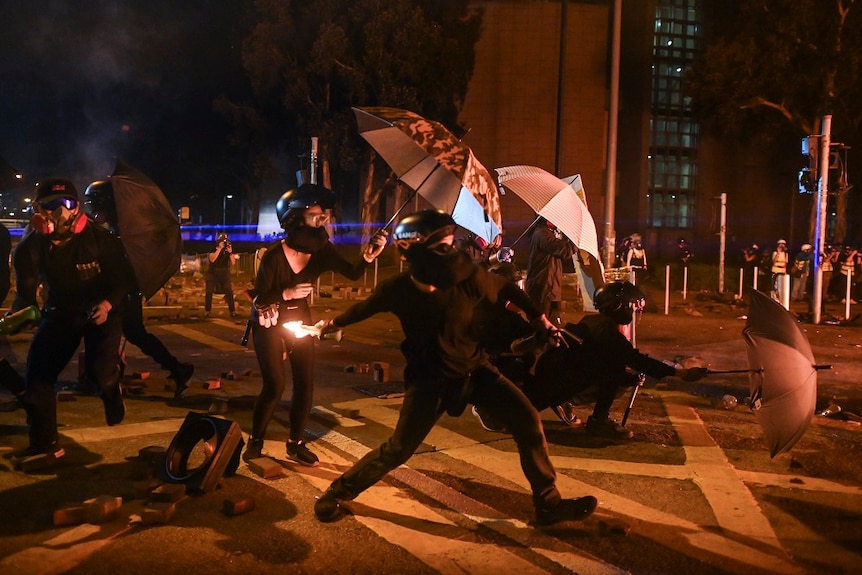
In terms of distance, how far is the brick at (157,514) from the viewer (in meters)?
4.95

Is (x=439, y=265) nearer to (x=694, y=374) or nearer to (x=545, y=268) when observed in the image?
(x=694, y=374)

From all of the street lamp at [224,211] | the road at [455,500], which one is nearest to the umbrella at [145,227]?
the road at [455,500]

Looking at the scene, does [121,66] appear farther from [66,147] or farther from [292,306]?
[292,306]

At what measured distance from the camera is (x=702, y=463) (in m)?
6.54

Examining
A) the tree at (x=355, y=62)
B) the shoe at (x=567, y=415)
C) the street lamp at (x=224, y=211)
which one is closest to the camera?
the shoe at (x=567, y=415)

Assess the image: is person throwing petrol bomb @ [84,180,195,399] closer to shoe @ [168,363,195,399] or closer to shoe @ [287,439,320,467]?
shoe @ [168,363,195,399]

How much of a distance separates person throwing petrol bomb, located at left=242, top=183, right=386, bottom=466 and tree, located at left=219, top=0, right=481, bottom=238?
2135 cm

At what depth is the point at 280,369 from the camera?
19.7 ft

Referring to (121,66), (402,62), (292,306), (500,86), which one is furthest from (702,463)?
(121,66)

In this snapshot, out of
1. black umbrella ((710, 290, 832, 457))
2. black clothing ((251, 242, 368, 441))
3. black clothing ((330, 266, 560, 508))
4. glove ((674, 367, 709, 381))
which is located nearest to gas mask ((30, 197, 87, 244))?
black clothing ((251, 242, 368, 441))

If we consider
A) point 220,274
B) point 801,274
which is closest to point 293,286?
point 220,274

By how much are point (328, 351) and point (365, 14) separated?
19598mm

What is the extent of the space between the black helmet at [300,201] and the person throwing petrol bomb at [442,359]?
1.22 meters

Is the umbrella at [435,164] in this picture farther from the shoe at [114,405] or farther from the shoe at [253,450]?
the shoe at [114,405]
